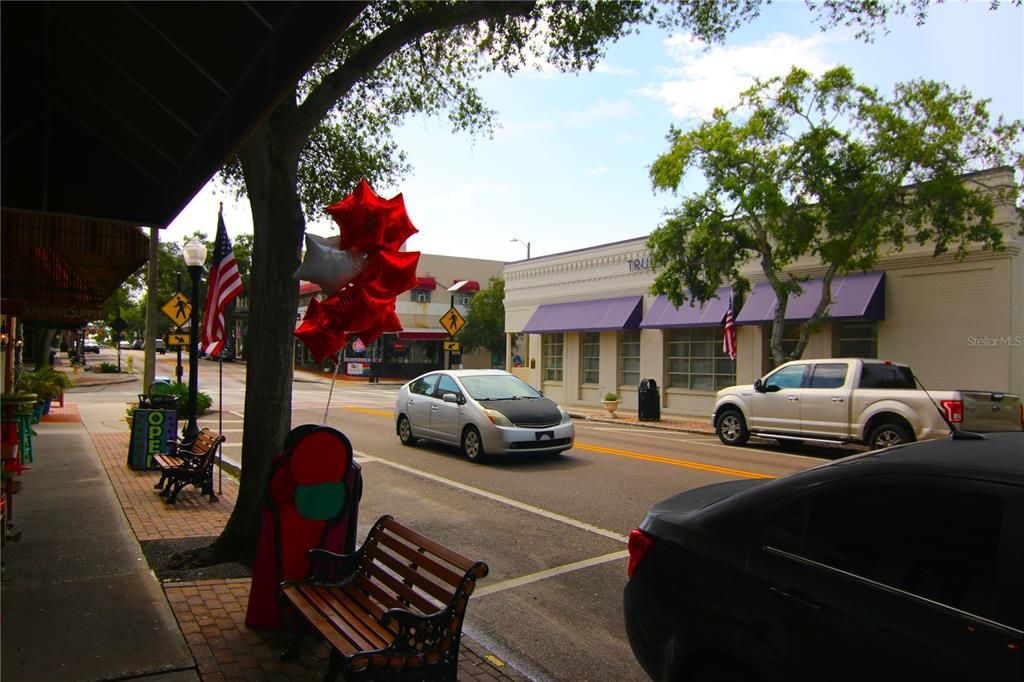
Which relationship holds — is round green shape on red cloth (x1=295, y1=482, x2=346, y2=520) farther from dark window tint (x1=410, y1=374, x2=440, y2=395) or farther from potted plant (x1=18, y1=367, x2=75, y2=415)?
potted plant (x1=18, y1=367, x2=75, y2=415)

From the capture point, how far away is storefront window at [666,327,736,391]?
22797mm

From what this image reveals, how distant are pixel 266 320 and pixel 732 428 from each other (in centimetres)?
1207

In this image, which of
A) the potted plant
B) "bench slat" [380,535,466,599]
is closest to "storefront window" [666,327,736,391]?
the potted plant

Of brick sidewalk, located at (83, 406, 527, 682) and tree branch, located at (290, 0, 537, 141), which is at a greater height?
tree branch, located at (290, 0, 537, 141)

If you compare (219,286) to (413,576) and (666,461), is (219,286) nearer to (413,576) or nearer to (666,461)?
(666,461)

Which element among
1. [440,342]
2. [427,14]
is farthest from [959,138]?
[440,342]

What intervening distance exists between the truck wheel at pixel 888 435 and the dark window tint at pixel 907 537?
11.2 metres

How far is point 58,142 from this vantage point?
5.75m

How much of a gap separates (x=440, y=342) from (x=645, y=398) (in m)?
31.3

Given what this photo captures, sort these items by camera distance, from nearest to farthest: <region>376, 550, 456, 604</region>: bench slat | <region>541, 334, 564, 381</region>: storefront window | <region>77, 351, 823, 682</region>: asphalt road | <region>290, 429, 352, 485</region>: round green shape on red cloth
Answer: <region>376, 550, 456, 604</region>: bench slat, <region>290, 429, 352, 485</region>: round green shape on red cloth, <region>77, 351, 823, 682</region>: asphalt road, <region>541, 334, 564, 381</region>: storefront window

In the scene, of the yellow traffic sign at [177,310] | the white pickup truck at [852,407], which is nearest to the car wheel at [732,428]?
the white pickup truck at [852,407]

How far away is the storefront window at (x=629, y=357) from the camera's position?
85.9ft

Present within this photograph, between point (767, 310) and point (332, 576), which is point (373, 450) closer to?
point (332, 576)
